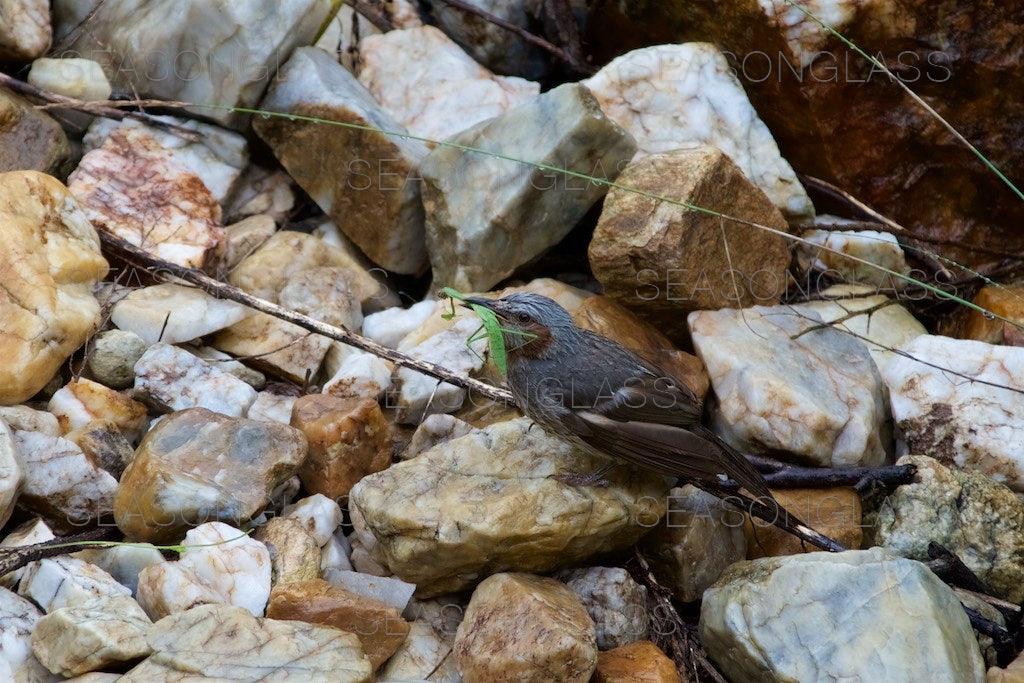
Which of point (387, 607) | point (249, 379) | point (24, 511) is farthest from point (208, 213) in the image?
point (387, 607)

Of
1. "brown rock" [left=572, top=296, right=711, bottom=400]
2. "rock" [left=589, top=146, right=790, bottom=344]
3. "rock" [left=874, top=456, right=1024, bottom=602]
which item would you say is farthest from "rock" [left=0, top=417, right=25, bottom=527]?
"rock" [left=874, top=456, right=1024, bottom=602]

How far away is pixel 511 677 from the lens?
3.76m

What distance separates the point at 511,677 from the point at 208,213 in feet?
9.59

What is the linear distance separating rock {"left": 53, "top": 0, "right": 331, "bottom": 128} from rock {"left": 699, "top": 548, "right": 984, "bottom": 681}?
352 cm

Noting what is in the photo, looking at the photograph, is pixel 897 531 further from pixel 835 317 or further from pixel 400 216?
pixel 400 216

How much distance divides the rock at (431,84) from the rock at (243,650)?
10.2ft

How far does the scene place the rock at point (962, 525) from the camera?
15.2ft

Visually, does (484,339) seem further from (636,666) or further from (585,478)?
(636,666)

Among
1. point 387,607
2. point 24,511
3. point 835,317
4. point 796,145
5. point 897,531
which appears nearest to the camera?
point 387,607

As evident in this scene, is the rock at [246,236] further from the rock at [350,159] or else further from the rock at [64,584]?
the rock at [64,584]

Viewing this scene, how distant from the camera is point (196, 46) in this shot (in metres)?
5.84

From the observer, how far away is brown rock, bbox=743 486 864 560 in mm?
4688

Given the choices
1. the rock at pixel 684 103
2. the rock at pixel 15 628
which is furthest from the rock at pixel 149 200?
the rock at pixel 684 103

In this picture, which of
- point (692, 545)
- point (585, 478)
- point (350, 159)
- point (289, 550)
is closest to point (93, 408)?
point (289, 550)
